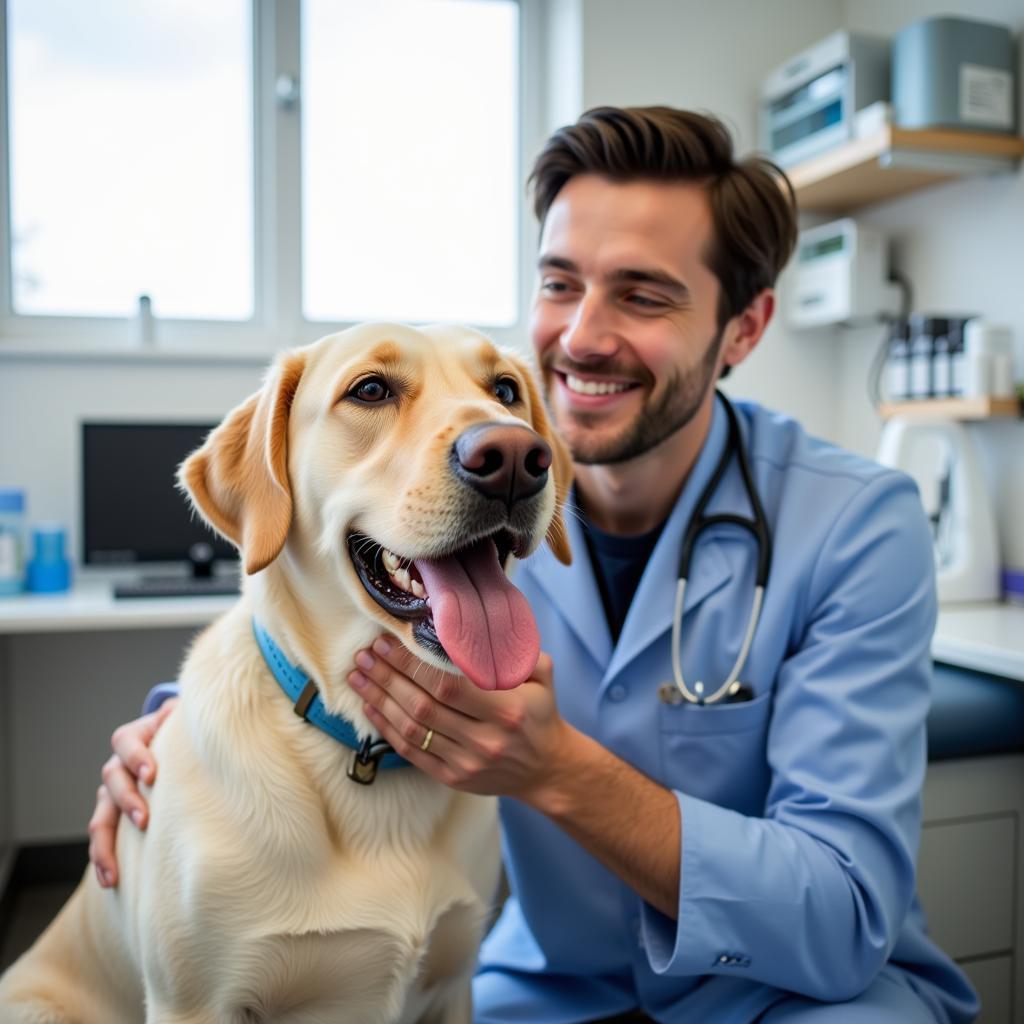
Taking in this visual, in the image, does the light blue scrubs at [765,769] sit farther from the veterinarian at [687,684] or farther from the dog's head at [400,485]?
the dog's head at [400,485]

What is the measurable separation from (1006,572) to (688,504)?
153 cm

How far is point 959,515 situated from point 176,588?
211 centimetres

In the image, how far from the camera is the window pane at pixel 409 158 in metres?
3.29

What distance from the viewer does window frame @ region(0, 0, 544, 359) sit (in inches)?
121

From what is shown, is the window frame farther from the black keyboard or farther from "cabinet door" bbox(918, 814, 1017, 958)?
"cabinet door" bbox(918, 814, 1017, 958)

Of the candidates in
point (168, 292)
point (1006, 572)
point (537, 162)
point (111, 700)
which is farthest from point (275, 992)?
point (168, 292)

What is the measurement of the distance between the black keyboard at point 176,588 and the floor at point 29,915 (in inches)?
37.7

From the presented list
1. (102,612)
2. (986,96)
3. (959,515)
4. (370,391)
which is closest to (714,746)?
(370,391)

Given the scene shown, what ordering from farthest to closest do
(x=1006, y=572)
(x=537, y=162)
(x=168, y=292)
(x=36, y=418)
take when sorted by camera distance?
(x=168, y=292)
(x=36, y=418)
(x=1006, y=572)
(x=537, y=162)

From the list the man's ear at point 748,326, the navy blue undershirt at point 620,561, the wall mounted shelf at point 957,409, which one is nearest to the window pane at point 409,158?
the wall mounted shelf at point 957,409

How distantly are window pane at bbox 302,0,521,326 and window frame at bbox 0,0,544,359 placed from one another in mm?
63

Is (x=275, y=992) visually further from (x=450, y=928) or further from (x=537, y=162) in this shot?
(x=537, y=162)

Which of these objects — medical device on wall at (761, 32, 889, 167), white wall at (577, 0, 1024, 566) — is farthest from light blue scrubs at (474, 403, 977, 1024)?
medical device on wall at (761, 32, 889, 167)

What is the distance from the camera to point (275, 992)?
95 cm
